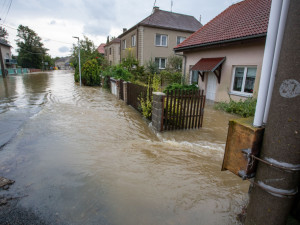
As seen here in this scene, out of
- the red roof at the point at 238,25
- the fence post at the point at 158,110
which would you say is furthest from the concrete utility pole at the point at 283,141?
the red roof at the point at 238,25

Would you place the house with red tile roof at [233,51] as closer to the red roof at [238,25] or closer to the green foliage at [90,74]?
the red roof at [238,25]

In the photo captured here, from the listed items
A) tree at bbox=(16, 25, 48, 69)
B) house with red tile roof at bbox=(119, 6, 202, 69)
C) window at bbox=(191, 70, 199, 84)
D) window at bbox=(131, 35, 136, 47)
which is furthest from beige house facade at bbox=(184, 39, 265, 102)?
tree at bbox=(16, 25, 48, 69)

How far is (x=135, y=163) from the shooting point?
3.78 m

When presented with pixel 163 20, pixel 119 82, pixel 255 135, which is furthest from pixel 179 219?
pixel 163 20

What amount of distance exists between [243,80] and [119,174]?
25.8ft

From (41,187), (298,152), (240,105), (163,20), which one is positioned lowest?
(41,187)

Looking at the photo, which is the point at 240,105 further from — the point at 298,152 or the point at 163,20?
the point at 163,20

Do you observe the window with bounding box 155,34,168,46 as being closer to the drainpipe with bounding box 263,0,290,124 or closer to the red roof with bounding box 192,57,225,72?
the red roof with bounding box 192,57,225,72

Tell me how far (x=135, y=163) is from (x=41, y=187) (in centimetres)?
171

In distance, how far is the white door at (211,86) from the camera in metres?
10.5

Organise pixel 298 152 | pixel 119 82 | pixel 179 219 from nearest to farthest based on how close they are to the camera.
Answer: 1. pixel 298 152
2. pixel 179 219
3. pixel 119 82

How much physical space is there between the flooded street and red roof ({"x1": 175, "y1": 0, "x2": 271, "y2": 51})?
5464 millimetres

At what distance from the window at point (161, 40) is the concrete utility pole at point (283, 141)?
20.6 m

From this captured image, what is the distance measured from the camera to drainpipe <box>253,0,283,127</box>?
3.47ft
